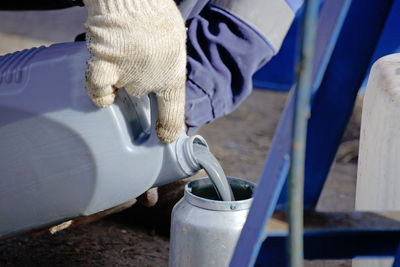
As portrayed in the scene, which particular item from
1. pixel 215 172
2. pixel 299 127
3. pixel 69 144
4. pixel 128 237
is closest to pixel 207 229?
pixel 215 172

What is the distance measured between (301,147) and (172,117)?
58cm

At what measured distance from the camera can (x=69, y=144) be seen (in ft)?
3.95

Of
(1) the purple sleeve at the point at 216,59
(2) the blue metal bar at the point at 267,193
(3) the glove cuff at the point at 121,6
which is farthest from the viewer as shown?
(1) the purple sleeve at the point at 216,59

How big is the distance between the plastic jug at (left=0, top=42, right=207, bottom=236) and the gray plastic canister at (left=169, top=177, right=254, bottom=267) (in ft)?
0.32

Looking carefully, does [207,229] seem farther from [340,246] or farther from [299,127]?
[299,127]

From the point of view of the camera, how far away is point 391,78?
1039 mm

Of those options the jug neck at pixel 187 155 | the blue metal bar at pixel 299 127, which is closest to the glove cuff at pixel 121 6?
the jug neck at pixel 187 155

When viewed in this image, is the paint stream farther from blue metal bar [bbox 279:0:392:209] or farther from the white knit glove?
blue metal bar [bbox 279:0:392:209]

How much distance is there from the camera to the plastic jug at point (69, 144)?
118cm

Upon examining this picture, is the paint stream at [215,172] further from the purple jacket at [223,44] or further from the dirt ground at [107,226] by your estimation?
the dirt ground at [107,226]

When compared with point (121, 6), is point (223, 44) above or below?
below

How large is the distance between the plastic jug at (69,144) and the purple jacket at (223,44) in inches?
10.6

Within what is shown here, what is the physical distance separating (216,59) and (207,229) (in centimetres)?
55

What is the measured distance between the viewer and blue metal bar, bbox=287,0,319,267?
23.8 inches
